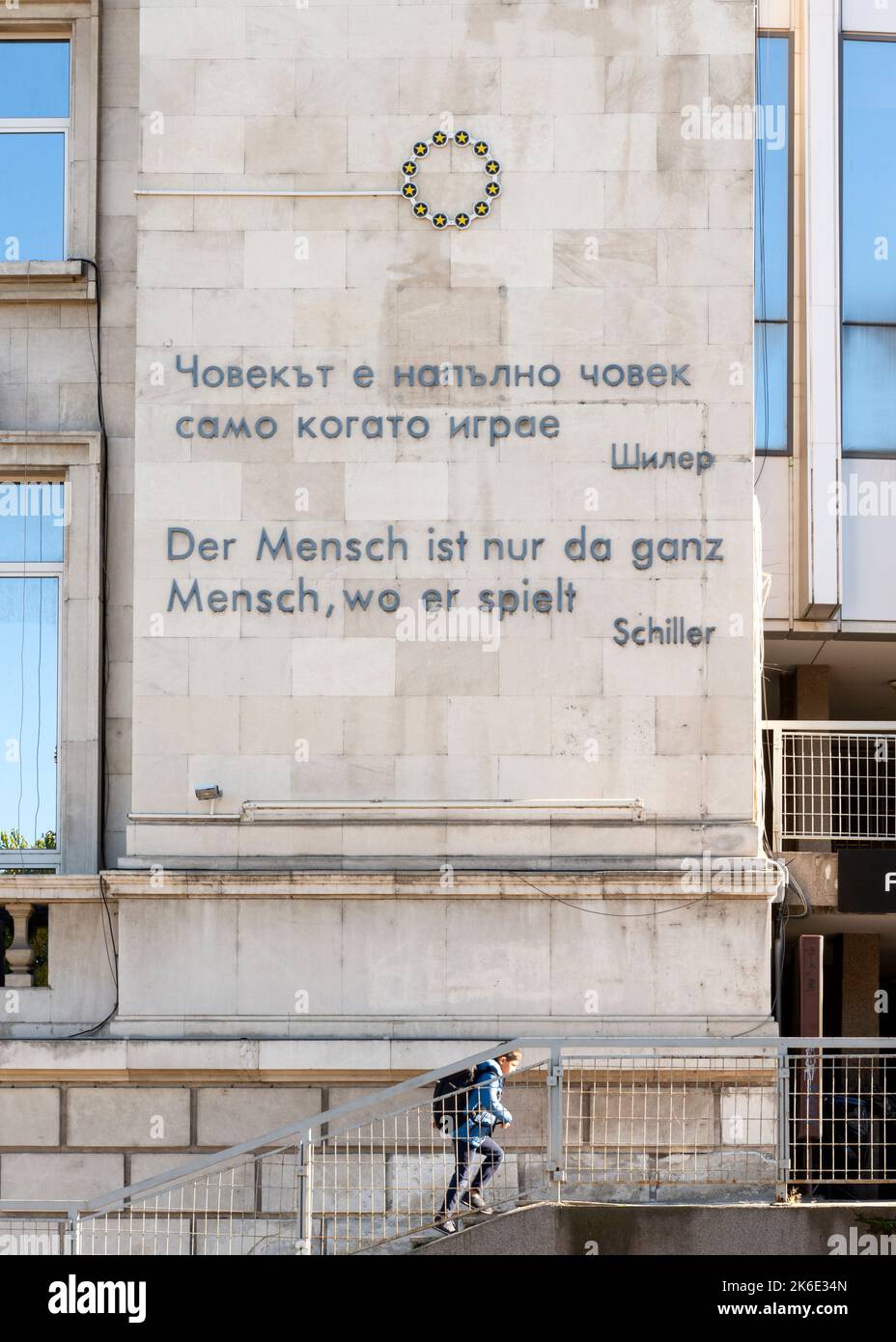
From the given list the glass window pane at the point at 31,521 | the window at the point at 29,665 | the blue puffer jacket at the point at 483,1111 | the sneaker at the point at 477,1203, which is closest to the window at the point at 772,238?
the glass window pane at the point at 31,521

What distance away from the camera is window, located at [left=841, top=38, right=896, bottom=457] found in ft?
59.6

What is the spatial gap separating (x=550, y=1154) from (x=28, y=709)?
6.62 metres

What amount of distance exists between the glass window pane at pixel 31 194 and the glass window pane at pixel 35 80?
0.84ft

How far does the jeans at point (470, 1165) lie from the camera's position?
12.4 metres

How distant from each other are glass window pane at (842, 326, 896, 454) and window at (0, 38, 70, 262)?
318 inches

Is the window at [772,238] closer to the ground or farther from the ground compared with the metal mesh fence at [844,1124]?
farther from the ground

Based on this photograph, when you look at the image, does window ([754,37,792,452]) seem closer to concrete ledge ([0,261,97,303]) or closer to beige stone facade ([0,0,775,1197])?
beige stone facade ([0,0,775,1197])

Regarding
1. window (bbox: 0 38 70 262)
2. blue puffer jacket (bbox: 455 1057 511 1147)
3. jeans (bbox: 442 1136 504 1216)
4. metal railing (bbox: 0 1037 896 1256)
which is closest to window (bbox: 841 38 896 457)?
metal railing (bbox: 0 1037 896 1256)

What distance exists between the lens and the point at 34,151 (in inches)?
655

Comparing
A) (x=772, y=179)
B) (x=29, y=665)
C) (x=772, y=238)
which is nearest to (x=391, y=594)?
(x=29, y=665)

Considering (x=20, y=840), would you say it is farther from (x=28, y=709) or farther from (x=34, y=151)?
(x=34, y=151)

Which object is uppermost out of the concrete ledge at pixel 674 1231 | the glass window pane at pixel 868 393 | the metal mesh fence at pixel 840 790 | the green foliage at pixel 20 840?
the glass window pane at pixel 868 393

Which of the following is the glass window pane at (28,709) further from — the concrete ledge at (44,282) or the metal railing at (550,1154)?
the metal railing at (550,1154)
